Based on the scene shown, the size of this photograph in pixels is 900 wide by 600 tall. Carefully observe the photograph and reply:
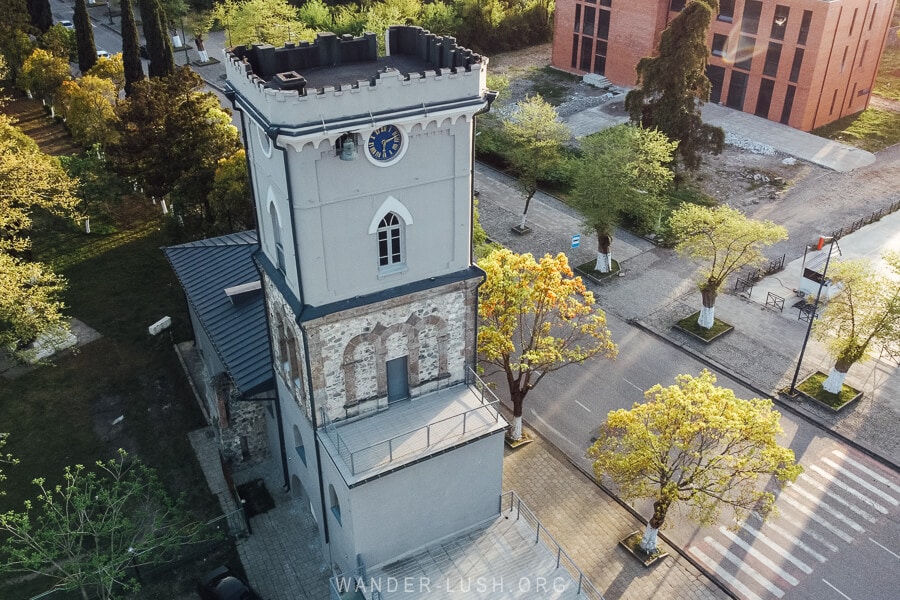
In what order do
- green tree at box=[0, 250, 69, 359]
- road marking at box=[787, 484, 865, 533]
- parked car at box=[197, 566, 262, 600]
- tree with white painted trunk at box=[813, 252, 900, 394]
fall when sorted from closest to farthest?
parked car at box=[197, 566, 262, 600]
road marking at box=[787, 484, 865, 533]
green tree at box=[0, 250, 69, 359]
tree with white painted trunk at box=[813, 252, 900, 394]

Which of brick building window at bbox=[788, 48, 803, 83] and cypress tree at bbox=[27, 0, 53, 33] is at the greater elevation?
cypress tree at bbox=[27, 0, 53, 33]

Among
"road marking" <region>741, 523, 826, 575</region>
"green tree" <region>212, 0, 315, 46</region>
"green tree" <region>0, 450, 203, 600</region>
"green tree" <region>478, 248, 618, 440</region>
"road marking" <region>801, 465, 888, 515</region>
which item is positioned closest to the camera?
"green tree" <region>0, 450, 203, 600</region>

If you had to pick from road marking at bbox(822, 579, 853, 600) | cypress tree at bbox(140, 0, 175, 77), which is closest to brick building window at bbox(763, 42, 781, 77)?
cypress tree at bbox(140, 0, 175, 77)

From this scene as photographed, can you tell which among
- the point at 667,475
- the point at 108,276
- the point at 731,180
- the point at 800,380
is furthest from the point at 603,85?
the point at 667,475

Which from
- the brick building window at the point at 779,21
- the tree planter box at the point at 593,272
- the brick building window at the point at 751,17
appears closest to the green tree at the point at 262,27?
the tree planter box at the point at 593,272

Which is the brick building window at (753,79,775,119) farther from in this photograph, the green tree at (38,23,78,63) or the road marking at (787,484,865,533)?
the green tree at (38,23,78,63)

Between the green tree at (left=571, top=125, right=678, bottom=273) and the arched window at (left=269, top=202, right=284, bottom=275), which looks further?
the green tree at (left=571, top=125, right=678, bottom=273)

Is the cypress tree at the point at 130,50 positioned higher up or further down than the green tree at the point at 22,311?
higher up

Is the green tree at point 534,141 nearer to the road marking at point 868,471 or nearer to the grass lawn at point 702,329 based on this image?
the grass lawn at point 702,329
